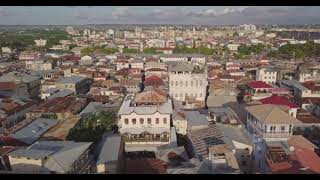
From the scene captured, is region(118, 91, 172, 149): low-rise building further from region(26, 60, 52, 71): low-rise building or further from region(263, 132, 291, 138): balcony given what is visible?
region(26, 60, 52, 71): low-rise building

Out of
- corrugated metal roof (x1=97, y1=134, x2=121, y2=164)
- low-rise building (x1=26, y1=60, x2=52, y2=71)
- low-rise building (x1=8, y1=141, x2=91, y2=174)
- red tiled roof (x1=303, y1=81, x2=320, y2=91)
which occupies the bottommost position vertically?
low-rise building (x1=26, y1=60, x2=52, y2=71)

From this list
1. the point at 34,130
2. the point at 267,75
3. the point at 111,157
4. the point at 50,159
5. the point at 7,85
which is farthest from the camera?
the point at 267,75

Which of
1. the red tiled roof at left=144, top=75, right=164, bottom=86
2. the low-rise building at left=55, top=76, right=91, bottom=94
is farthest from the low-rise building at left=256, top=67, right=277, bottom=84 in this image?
the low-rise building at left=55, top=76, right=91, bottom=94

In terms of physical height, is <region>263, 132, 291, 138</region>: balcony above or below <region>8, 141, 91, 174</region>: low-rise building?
below

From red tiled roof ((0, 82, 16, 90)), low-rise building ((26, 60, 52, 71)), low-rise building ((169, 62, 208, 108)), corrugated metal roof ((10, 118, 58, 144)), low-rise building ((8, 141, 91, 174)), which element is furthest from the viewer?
low-rise building ((26, 60, 52, 71))

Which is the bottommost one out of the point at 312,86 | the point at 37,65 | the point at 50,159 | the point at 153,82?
the point at 37,65

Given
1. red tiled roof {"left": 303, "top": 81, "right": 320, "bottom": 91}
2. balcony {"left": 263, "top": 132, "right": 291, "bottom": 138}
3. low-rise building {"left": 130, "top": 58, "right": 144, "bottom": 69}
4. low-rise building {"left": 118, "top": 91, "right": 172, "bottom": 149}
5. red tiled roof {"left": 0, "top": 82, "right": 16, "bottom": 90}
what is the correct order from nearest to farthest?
balcony {"left": 263, "top": 132, "right": 291, "bottom": 138}
low-rise building {"left": 118, "top": 91, "right": 172, "bottom": 149}
red tiled roof {"left": 303, "top": 81, "right": 320, "bottom": 91}
red tiled roof {"left": 0, "top": 82, "right": 16, "bottom": 90}
low-rise building {"left": 130, "top": 58, "right": 144, "bottom": 69}

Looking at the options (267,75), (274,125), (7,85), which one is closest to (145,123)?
(274,125)

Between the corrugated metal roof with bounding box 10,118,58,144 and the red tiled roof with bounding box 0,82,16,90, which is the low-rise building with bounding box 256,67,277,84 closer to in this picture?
the corrugated metal roof with bounding box 10,118,58,144

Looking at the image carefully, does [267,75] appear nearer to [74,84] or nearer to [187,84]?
[187,84]

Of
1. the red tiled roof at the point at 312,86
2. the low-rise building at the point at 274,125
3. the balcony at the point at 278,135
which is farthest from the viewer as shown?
the red tiled roof at the point at 312,86

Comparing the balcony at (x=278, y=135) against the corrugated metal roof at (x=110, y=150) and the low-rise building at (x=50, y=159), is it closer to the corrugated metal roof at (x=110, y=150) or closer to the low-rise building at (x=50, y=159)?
the corrugated metal roof at (x=110, y=150)

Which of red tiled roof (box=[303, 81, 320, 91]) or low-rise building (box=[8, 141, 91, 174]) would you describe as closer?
low-rise building (box=[8, 141, 91, 174])

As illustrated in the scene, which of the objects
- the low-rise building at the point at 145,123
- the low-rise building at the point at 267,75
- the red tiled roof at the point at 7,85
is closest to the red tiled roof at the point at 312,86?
the low-rise building at the point at 267,75
